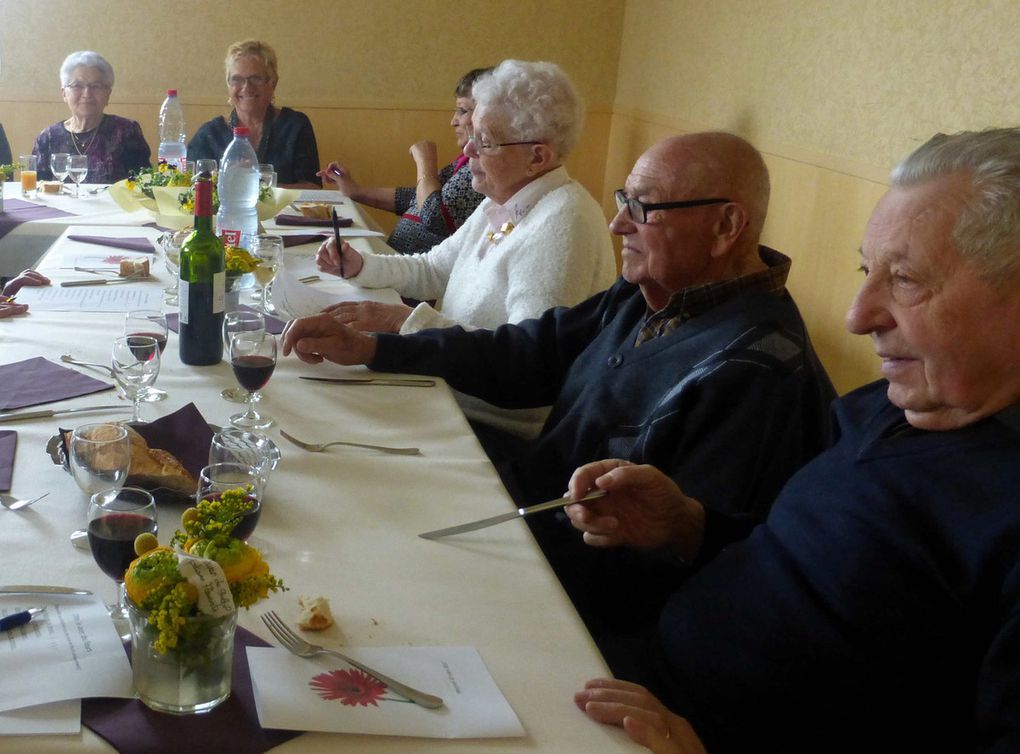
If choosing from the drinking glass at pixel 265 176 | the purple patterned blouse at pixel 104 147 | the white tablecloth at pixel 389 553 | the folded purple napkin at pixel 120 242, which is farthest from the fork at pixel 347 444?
the purple patterned blouse at pixel 104 147

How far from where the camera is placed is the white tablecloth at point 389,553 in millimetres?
920

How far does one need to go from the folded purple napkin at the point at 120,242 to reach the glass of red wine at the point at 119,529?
1855 mm

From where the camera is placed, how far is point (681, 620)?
128 centimetres

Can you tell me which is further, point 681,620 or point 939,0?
point 939,0

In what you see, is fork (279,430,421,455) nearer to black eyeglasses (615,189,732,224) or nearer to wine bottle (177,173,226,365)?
wine bottle (177,173,226,365)

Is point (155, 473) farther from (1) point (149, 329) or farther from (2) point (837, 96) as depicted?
(2) point (837, 96)

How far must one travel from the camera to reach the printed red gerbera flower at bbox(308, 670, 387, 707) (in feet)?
2.88

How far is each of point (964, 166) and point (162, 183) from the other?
2313mm

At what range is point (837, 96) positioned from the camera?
Result: 3.36 m

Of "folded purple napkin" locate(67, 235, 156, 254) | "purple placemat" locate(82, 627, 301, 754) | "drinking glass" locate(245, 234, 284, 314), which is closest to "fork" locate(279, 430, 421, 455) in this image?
"purple placemat" locate(82, 627, 301, 754)

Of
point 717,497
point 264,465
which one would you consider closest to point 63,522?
point 264,465

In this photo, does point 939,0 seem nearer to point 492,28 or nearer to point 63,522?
point 63,522

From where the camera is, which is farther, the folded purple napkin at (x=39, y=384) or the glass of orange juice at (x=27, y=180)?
the glass of orange juice at (x=27, y=180)

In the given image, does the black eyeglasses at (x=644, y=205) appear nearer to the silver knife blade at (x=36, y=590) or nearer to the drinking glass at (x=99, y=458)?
the drinking glass at (x=99, y=458)
